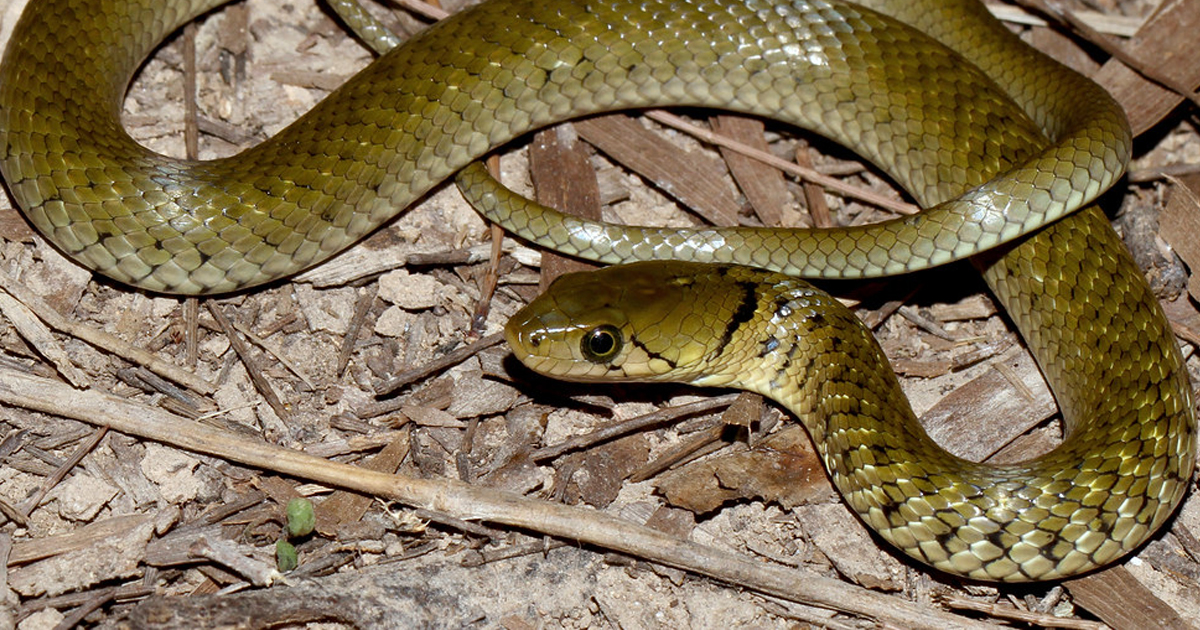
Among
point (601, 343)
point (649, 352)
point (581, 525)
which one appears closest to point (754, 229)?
point (649, 352)

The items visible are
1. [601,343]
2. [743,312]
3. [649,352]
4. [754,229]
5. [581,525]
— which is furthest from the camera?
[754,229]

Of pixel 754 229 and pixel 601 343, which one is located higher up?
pixel 754 229

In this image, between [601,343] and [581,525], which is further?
[601,343]

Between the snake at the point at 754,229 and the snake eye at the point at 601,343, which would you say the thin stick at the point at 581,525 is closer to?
the snake at the point at 754,229

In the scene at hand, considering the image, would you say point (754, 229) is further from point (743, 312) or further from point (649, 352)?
point (649, 352)

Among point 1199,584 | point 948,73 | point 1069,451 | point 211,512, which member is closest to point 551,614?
point 211,512

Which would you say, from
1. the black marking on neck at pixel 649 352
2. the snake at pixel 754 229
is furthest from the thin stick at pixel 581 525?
the black marking on neck at pixel 649 352

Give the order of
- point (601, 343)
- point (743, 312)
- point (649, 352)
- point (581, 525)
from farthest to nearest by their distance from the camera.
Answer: point (743, 312) → point (649, 352) → point (601, 343) → point (581, 525)
